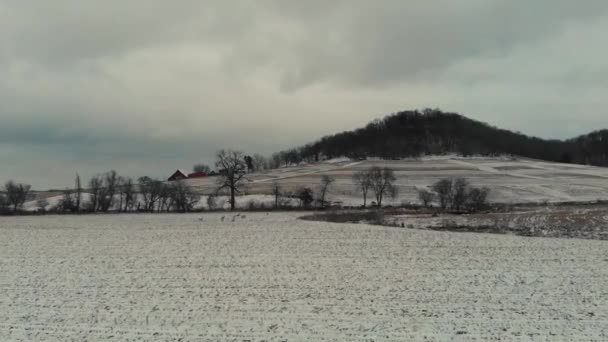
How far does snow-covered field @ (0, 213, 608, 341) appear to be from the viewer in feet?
39.1

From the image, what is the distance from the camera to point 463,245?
2594 cm

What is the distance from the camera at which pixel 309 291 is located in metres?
15.7

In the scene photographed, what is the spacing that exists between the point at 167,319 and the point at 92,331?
2.08m

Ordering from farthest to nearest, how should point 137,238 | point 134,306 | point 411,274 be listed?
point 137,238, point 411,274, point 134,306

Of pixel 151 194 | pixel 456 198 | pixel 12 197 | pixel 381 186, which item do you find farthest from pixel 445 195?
pixel 12 197

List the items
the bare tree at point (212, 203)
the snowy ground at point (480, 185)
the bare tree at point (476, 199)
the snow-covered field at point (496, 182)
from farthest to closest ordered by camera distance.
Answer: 1. the snow-covered field at point (496, 182)
2. the snowy ground at point (480, 185)
3. the bare tree at point (212, 203)
4. the bare tree at point (476, 199)

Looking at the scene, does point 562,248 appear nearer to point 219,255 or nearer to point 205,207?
point 219,255

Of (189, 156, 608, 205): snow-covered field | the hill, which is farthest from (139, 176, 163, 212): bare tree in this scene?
the hill

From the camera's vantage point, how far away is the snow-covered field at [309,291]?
39.1 feet

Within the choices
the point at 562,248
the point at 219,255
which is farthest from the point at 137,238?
the point at 562,248

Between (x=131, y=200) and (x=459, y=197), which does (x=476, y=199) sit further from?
(x=131, y=200)

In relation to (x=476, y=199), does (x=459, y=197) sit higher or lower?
higher

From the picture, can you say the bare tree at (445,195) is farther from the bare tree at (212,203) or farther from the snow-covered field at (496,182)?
the bare tree at (212,203)

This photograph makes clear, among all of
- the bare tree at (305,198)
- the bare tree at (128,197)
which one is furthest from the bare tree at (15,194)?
the bare tree at (305,198)
